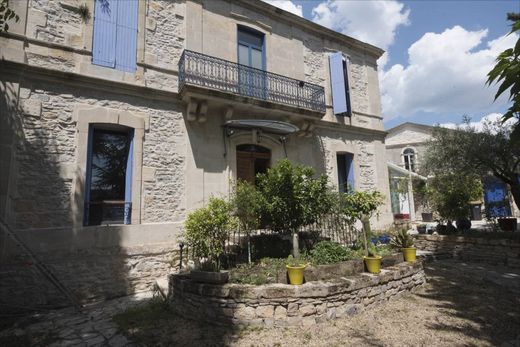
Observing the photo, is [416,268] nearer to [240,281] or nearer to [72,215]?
[240,281]

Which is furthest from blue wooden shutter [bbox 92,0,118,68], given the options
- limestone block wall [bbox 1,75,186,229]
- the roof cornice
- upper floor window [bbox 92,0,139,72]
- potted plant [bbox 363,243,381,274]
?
potted plant [bbox 363,243,381,274]

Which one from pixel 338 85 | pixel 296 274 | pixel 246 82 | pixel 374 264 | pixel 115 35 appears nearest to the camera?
pixel 296 274

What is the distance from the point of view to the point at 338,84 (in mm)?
10617

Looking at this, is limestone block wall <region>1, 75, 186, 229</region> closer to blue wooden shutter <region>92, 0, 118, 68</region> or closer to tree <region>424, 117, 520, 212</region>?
blue wooden shutter <region>92, 0, 118, 68</region>

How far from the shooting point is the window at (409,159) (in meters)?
21.0

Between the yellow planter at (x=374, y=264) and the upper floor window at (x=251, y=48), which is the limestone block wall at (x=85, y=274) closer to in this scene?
the yellow planter at (x=374, y=264)

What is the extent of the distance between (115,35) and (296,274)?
7.18m

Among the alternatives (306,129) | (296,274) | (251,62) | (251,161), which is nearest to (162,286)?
(296,274)

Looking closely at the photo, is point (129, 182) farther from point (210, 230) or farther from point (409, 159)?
point (409, 159)

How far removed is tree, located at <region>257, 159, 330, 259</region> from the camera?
6.07m

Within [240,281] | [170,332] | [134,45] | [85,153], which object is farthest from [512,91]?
[134,45]

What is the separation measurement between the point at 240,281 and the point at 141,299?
2.69 metres

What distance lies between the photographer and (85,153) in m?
6.31

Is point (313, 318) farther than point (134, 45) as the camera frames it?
No
